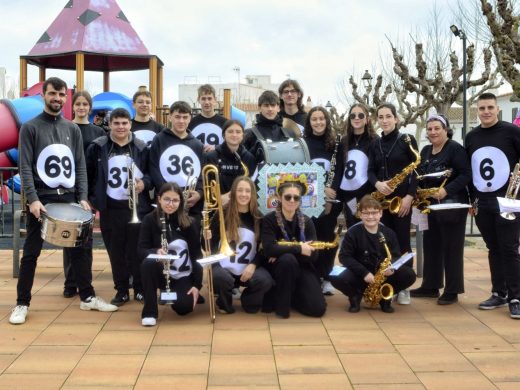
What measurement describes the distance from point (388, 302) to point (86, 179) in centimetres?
291

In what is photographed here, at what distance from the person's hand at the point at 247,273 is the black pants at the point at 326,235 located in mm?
939

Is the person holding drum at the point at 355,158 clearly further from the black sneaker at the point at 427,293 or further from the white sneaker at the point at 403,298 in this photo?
the black sneaker at the point at 427,293

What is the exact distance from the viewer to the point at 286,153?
6.00 m

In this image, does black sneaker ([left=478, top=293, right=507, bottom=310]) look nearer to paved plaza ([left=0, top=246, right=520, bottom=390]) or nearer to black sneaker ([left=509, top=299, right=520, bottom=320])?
paved plaza ([left=0, top=246, right=520, bottom=390])

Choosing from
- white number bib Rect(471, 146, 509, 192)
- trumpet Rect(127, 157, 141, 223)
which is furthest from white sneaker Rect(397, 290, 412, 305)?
trumpet Rect(127, 157, 141, 223)

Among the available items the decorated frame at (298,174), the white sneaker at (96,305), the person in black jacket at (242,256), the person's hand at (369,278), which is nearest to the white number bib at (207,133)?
the decorated frame at (298,174)

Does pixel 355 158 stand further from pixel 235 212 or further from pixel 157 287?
pixel 157 287

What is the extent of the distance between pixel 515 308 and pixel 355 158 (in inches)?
76.2

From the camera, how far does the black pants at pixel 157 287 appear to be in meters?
5.50

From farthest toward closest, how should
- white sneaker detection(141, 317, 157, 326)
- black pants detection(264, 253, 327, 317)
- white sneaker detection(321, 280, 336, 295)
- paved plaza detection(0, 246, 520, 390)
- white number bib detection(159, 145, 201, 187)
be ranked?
white sneaker detection(321, 280, 336, 295) < white number bib detection(159, 145, 201, 187) < black pants detection(264, 253, 327, 317) < white sneaker detection(141, 317, 157, 326) < paved plaza detection(0, 246, 520, 390)

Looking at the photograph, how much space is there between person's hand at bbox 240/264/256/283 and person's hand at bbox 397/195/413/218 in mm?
1471

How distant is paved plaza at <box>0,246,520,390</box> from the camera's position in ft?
13.6

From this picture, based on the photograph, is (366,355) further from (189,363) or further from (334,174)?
(334,174)

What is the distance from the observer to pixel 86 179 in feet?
19.1
